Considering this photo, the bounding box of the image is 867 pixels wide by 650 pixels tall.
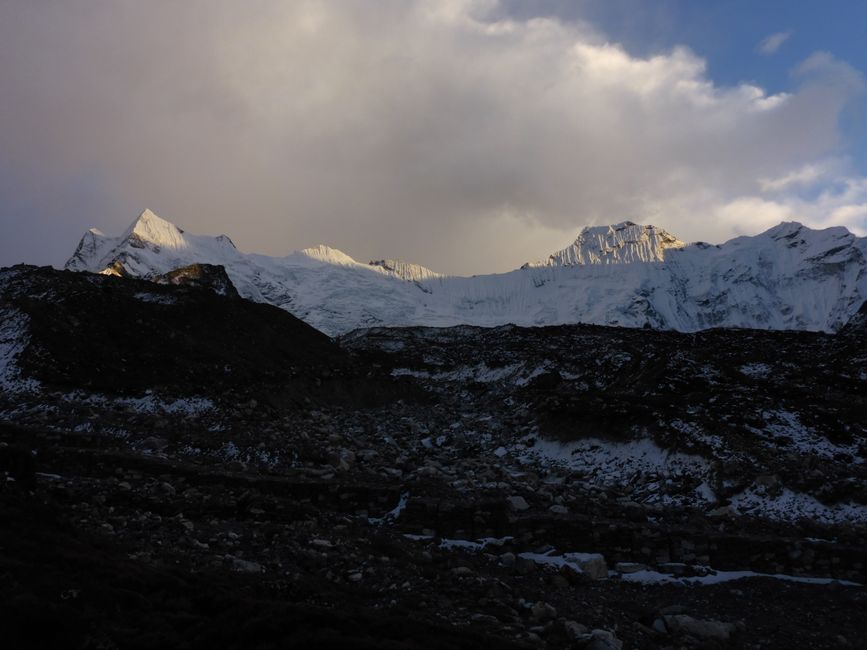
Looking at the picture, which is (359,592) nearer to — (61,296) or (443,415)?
(443,415)

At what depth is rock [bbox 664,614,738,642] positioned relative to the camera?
11297 mm

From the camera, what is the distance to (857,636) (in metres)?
11.6

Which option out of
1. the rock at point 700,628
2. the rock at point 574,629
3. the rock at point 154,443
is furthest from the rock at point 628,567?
the rock at point 154,443

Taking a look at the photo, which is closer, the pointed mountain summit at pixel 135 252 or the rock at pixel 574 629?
the rock at pixel 574 629

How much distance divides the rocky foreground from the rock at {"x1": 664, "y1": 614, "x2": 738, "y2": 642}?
0.04m

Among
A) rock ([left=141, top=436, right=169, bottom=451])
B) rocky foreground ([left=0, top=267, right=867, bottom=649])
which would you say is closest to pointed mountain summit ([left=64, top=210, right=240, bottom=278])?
rocky foreground ([left=0, top=267, right=867, bottom=649])

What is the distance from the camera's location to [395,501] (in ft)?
58.4

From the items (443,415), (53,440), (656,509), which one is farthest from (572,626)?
(443,415)

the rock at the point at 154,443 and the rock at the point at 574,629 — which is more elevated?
the rock at the point at 154,443

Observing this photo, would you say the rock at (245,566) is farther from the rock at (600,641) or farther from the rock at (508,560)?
the rock at (600,641)

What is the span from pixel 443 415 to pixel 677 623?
25894mm

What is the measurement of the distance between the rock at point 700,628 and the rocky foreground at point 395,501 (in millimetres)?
36

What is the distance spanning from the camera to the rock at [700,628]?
1130 centimetres

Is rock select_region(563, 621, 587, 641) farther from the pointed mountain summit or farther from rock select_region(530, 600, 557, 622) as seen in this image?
the pointed mountain summit
